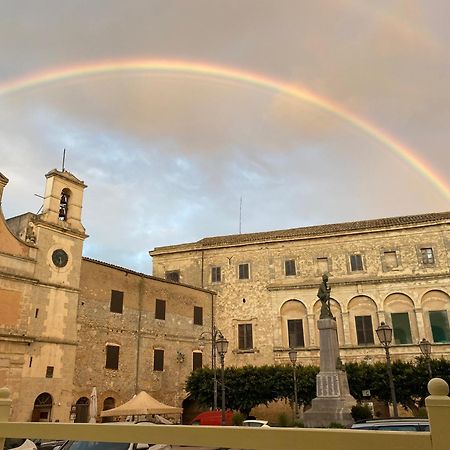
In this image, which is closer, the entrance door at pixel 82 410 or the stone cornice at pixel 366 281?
the entrance door at pixel 82 410

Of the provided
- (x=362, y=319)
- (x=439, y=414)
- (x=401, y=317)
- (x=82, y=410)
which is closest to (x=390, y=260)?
(x=401, y=317)

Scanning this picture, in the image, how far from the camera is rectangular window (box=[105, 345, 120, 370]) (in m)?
25.5

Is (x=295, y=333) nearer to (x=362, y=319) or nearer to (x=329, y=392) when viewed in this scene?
(x=362, y=319)

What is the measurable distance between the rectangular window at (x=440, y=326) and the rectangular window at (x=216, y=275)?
15324mm

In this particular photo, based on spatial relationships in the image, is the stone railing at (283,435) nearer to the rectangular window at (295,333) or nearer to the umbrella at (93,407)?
the umbrella at (93,407)

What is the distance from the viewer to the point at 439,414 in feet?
7.91

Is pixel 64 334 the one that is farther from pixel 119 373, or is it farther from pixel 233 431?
pixel 233 431

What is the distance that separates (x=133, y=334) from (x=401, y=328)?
1759 centimetres

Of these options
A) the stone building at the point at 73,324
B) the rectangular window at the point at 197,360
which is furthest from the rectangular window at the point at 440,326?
the stone building at the point at 73,324

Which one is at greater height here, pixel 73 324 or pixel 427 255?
pixel 427 255

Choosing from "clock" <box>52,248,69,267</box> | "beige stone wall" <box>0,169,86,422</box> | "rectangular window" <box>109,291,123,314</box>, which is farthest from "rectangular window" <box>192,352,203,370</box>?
"clock" <box>52,248,69,267</box>

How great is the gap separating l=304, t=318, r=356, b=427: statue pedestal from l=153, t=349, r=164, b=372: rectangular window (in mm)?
14411

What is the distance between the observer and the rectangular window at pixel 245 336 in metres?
33.2

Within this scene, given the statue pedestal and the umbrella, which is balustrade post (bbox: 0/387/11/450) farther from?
the umbrella
